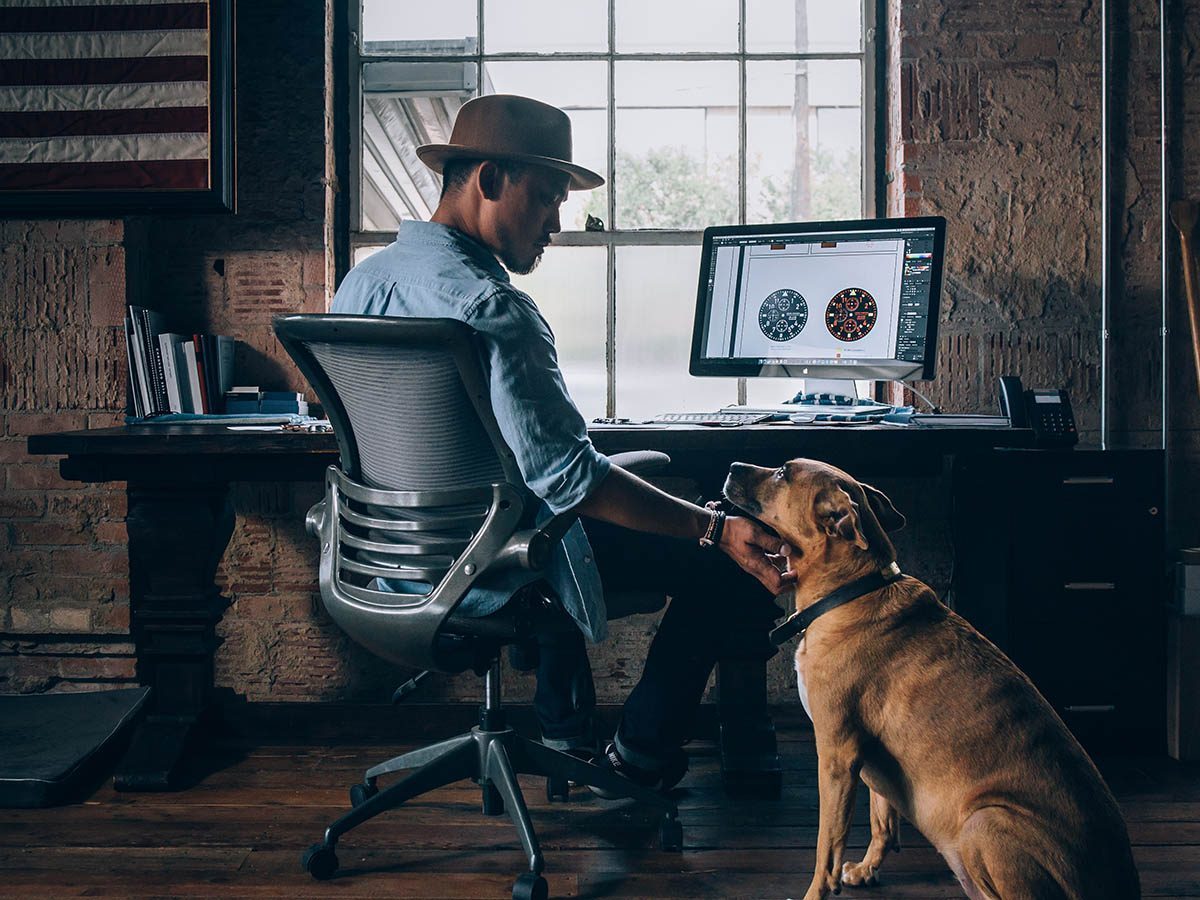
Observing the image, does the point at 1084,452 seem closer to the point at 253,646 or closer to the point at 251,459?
the point at 251,459

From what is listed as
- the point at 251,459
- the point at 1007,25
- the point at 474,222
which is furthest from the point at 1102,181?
the point at 251,459

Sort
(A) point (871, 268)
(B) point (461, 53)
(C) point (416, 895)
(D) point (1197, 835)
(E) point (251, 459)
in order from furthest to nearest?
(B) point (461, 53) < (A) point (871, 268) < (E) point (251, 459) < (D) point (1197, 835) < (C) point (416, 895)

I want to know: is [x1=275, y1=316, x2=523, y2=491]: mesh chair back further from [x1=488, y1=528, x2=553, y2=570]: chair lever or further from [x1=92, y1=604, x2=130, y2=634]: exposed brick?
[x1=92, y1=604, x2=130, y2=634]: exposed brick

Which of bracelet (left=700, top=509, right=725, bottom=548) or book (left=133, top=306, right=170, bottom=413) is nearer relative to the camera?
bracelet (left=700, top=509, right=725, bottom=548)

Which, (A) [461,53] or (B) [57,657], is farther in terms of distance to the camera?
(A) [461,53]

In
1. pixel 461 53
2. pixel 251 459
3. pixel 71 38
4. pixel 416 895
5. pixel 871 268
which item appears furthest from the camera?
pixel 461 53

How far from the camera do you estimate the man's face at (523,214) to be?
73.3 inches

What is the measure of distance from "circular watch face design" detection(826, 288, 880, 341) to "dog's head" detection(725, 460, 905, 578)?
0.92 metres

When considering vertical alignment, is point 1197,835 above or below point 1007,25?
below

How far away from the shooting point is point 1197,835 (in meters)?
2.03

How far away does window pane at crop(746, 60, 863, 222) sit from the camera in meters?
3.04

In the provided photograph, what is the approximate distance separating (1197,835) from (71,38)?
136 inches

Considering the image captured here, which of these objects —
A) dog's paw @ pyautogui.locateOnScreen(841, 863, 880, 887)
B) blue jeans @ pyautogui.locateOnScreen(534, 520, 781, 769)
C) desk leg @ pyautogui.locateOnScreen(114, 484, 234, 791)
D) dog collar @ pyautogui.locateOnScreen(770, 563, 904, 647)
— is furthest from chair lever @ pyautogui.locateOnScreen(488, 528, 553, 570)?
desk leg @ pyautogui.locateOnScreen(114, 484, 234, 791)

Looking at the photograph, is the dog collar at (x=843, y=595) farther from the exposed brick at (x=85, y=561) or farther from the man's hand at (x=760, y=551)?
the exposed brick at (x=85, y=561)
